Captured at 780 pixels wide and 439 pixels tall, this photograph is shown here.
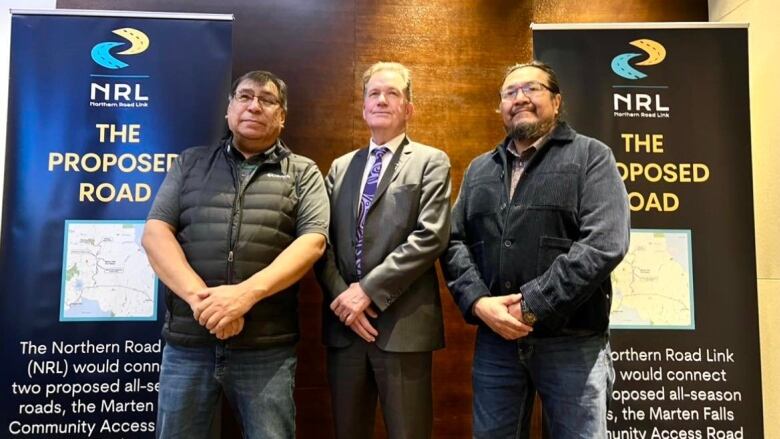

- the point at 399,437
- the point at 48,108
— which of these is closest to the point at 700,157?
the point at 399,437

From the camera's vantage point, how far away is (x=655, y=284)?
2525 mm

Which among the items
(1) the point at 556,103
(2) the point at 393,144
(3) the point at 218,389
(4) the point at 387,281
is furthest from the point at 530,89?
(3) the point at 218,389

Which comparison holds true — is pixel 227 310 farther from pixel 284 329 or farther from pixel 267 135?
pixel 267 135

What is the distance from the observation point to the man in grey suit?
1.84 meters

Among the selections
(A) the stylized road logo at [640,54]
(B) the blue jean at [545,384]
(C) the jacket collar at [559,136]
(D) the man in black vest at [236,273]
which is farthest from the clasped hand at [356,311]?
(A) the stylized road logo at [640,54]

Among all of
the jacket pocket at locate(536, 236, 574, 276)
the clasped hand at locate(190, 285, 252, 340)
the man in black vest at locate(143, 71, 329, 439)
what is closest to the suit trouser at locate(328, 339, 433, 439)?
the man in black vest at locate(143, 71, 329, 439)

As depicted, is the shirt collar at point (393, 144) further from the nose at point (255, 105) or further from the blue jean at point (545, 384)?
the blue jean at point (545, 384)

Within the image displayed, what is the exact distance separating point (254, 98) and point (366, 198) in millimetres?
556

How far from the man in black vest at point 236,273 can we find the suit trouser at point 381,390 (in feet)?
0.60

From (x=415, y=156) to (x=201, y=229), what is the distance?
824 mm

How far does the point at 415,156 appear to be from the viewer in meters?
2.03

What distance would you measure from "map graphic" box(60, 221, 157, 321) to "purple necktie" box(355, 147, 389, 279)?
1109 mm

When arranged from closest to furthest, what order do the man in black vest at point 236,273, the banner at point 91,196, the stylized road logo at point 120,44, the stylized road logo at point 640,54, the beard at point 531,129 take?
the man in black vest at point 236,273
the beard at point 531,129
the banner at point 91,196
the stylized road logo at point 120,44
the stylized road logo at point 640,54

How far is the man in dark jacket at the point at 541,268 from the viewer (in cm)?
165
